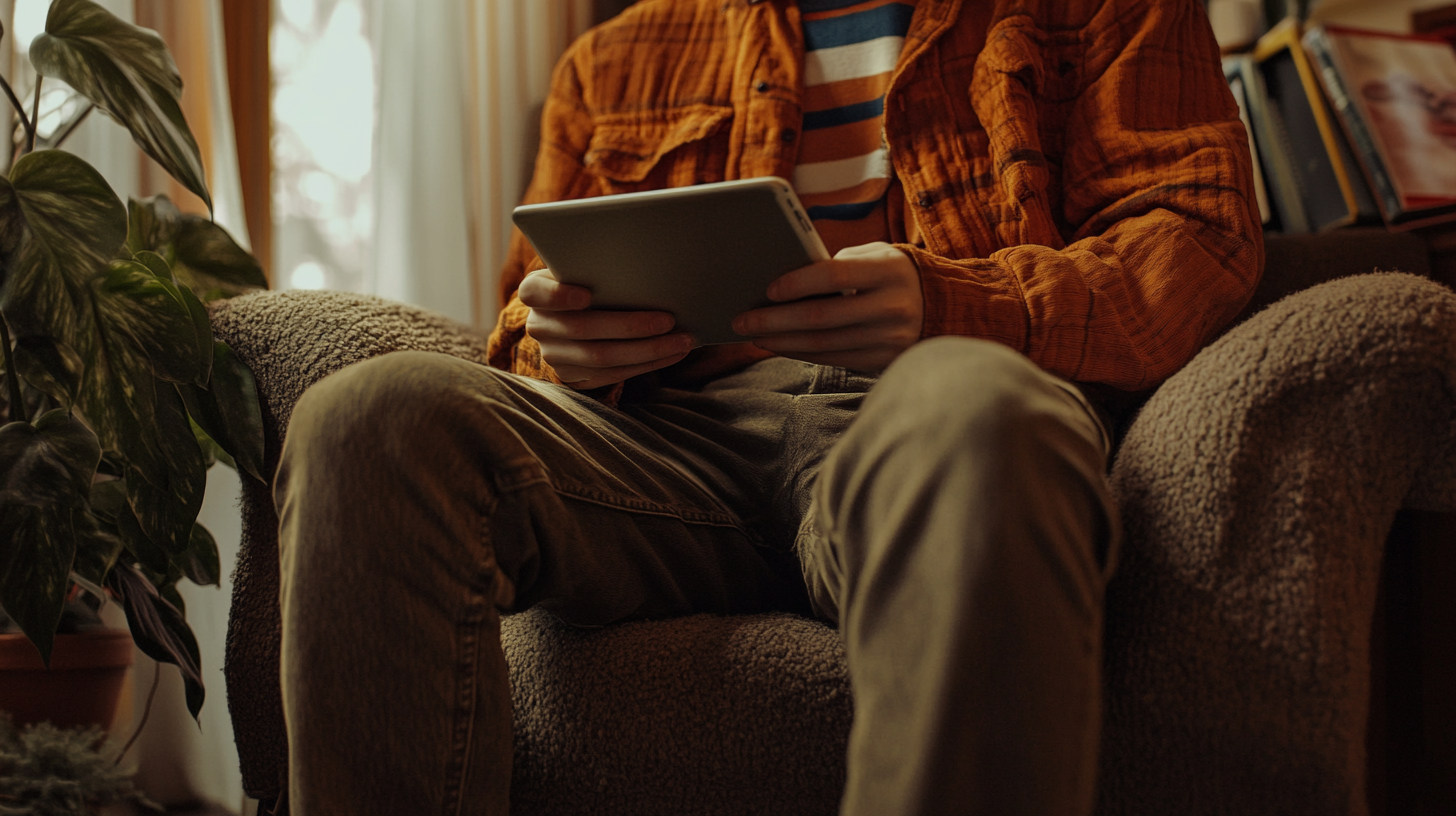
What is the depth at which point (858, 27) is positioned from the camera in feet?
3.22

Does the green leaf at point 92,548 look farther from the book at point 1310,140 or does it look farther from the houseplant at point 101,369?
the book at point 1310,140

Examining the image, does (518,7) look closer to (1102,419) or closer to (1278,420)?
(1102,419)

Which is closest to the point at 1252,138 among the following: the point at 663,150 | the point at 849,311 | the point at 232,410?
the point at 663,150

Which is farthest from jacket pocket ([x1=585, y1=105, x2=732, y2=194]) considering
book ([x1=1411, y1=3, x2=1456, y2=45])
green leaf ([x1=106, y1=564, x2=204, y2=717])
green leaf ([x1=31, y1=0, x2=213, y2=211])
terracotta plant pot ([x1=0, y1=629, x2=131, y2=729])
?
book ([x1=1411, y1=3, x2=1456, y2=45])

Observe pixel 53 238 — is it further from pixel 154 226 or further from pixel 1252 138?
pixel 1252 138

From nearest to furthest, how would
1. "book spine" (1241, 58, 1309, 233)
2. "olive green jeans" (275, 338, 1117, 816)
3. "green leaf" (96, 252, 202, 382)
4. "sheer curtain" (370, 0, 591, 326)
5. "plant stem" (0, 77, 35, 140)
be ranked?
1. "olive green jeans" (275, 338, 1117, 816)
2. "green leaf" (96, 252, 202, 382)
3. "plant stem" (0, 77, 35, 140)
4. "book spine" (1241, 58, 1309, 233)
5. "sheer curtain" (370, 0, 591, 326)

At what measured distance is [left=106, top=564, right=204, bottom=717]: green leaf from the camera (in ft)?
2.69

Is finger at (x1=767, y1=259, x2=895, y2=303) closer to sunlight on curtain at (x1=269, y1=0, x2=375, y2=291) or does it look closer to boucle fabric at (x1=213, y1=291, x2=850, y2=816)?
boucle fabric at (x1=213, y1=291, x2=850, y2=816)

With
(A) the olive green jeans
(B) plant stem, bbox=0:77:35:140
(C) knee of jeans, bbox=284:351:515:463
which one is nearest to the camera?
(A) the olive green jeans

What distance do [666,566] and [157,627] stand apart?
533mm

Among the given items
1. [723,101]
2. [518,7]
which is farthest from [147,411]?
[518,7]

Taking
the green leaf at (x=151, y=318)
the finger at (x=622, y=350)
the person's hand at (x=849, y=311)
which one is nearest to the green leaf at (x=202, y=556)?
the green leaf at (x=151, y=318)

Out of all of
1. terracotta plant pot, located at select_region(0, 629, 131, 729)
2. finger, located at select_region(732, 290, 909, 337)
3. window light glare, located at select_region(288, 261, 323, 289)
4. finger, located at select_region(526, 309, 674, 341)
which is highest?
finger, located at select_region(732, 290, 909, 337)

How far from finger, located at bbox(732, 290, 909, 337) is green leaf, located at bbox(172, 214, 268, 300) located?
2.00 ft
